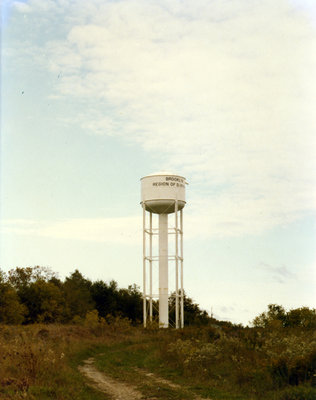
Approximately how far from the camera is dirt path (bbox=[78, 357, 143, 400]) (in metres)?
12.9

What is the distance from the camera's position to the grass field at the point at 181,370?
12.2 meters

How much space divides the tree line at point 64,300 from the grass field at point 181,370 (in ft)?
65.4

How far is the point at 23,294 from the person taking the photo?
44188mm

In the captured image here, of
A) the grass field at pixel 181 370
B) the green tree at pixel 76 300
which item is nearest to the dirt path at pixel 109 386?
the grass field at pixel 181 370

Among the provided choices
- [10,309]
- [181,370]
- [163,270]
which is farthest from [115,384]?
[10,309]

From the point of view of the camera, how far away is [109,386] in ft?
46.8

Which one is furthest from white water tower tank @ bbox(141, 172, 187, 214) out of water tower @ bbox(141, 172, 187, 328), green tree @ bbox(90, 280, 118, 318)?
green tree @ bbox(90, 280, 118, 318)

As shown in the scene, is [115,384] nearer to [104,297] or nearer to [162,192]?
[162,192]

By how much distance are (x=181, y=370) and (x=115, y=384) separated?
7.82ft

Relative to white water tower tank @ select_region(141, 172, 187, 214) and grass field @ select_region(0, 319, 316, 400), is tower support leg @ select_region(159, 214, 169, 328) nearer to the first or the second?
white water tower tank @ select_region(141, 172, 187, 214)

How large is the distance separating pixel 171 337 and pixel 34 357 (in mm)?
10340

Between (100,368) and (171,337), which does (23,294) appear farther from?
(100,368)

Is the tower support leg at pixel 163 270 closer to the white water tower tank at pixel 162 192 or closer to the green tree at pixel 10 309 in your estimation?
the white water tower tank at pixel 162 192

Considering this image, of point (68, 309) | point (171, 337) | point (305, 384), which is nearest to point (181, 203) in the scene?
point (171, 337)
